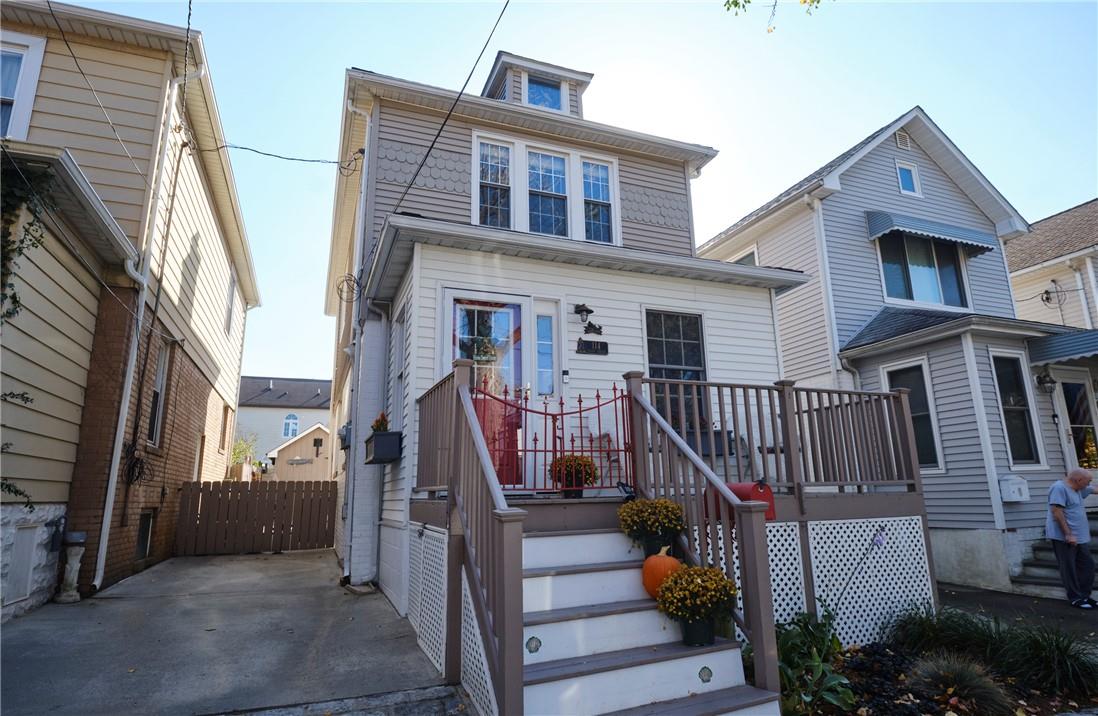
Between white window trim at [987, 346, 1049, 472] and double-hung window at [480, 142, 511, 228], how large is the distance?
25.8ft

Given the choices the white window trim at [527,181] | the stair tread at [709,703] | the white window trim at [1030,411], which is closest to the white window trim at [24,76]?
the white window trim at [527,181]

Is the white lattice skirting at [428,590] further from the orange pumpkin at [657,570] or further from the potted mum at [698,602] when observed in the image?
the potted mum at [698,602]

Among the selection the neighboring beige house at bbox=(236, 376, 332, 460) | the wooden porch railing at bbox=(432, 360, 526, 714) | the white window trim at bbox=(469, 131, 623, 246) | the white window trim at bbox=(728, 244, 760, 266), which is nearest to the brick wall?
the wooden porch railing at bbox=(432, 360, 526, 714)

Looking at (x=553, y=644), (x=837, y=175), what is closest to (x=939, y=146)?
(x=837, y=175)

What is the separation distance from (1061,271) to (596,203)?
12.5 m

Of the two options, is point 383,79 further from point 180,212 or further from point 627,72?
point 627,72

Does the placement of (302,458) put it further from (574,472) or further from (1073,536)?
(1073,536)

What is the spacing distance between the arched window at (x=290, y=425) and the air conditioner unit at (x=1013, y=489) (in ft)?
118

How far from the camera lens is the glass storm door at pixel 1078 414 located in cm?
980

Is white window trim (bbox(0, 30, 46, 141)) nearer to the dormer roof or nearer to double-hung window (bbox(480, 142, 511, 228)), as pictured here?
double-hung window (bbox(480, 142, 511, 228))

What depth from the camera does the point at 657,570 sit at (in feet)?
13.0

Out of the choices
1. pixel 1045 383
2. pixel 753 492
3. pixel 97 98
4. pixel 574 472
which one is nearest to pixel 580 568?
pixel 574 472

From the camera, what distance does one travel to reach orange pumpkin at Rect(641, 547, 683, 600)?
3910mm

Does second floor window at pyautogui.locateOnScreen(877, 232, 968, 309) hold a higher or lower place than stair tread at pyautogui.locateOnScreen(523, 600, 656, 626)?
higher
